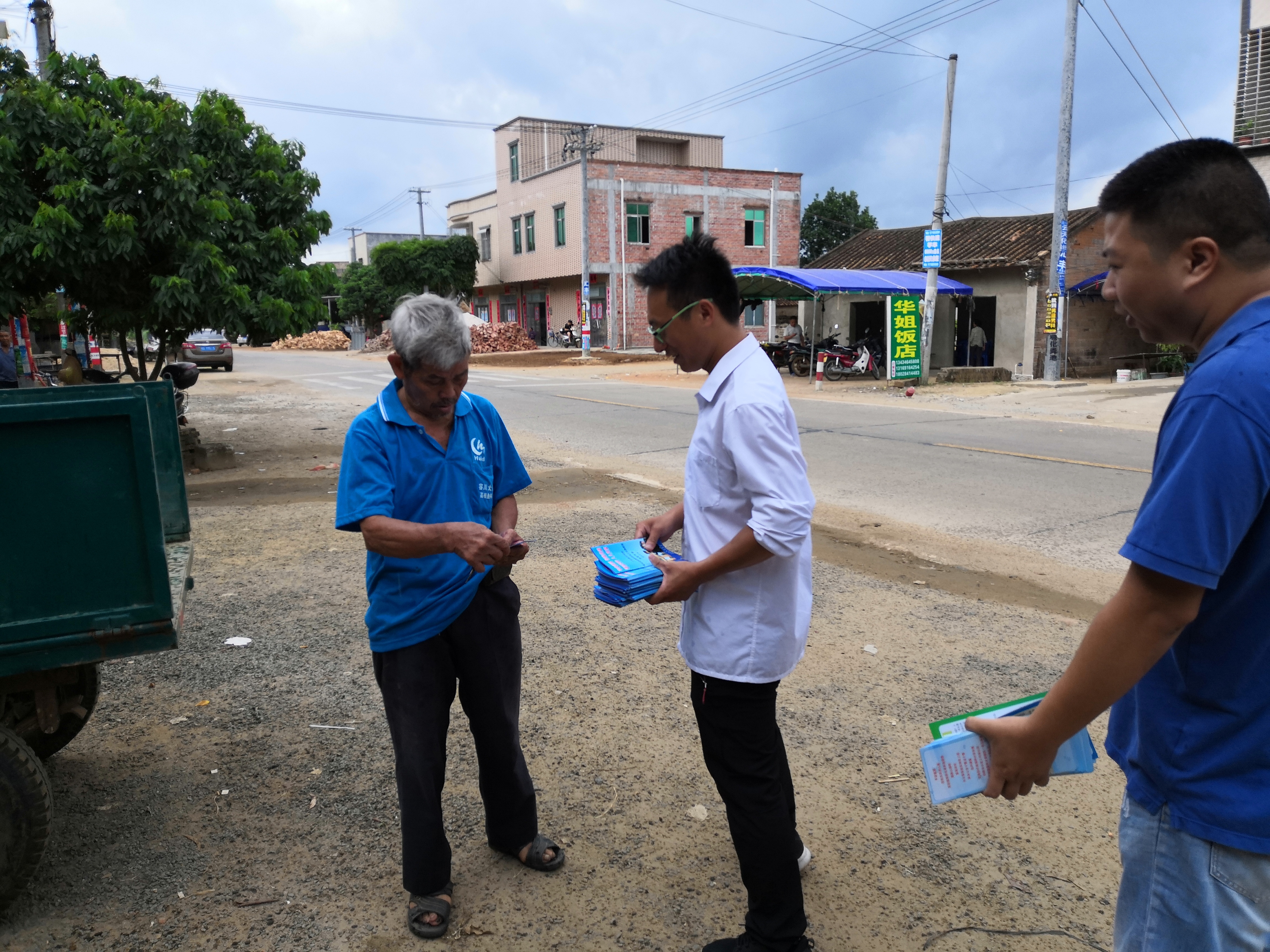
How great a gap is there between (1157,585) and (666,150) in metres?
52.8

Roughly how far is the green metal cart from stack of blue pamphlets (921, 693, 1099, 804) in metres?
2.08

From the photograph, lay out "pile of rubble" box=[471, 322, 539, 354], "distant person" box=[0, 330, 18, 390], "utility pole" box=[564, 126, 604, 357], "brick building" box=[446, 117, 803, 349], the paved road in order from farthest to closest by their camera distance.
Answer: "pile of rubble" box=[471, 322, 539, 354], "brick building" box=[446, 117, 803, 349], "utility pole" box=[564, 126, 604, 357], "distant person" box=[0, 330, 18, 390], the paved road

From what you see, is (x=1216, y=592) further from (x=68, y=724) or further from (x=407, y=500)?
(x=68, y=724)

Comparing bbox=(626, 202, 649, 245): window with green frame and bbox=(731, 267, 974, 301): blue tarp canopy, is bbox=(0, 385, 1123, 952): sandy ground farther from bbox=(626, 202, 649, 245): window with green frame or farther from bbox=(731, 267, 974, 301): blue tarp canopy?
bbox=(626, 202, 649, 245): window with green frame

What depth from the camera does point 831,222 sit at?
58.3 metres

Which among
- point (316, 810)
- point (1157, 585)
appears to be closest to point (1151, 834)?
point (1157, 585)

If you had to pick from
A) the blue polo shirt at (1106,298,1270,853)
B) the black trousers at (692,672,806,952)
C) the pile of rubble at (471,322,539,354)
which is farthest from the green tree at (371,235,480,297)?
the blue polo shirt at (1106,298,1270,853)

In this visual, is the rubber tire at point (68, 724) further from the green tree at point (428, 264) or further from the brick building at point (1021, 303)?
the green tree at point (428, 264)

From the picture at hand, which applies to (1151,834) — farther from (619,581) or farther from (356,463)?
(356,463)

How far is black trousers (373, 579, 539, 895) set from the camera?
2588 mm

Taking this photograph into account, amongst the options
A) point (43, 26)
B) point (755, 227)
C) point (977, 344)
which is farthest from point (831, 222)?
point (43, 26)

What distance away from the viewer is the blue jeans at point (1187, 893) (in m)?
1.36

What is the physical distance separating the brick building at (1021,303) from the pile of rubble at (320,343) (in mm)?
37278

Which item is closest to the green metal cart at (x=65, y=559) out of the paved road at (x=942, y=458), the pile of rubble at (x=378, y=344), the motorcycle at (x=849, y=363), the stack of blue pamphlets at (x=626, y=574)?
the stack of blue pamphlets at (x=626, y=574)
